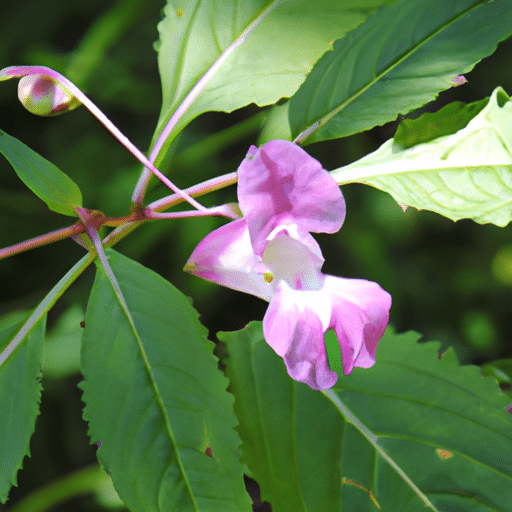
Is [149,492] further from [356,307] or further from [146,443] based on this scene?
[356,307]

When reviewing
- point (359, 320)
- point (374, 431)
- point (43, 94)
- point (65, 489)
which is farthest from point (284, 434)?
point (65, 489)

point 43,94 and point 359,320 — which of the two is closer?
point 359,320

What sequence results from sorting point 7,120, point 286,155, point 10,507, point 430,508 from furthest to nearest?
point 7,120, point 10,507, point 430,508, point 286,155

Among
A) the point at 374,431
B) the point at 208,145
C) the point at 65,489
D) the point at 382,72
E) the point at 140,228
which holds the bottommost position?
the point at 65,489

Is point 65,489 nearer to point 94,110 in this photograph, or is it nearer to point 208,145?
point 208,145

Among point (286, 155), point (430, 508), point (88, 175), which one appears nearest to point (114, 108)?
point (88, 175)

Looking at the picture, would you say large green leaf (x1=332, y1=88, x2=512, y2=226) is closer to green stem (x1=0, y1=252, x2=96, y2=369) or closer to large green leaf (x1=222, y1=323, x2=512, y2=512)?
large green leaf (x1=222, y1=323, x2=512, y2=512)
